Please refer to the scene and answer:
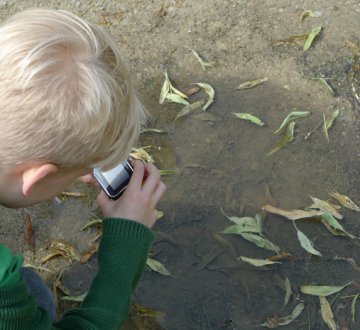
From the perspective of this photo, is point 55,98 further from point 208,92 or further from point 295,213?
point 208,92

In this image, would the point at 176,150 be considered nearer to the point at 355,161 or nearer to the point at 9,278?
the point at 355,161

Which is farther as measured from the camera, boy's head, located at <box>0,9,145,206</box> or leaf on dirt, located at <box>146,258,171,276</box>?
leaf on dirt, located at <box>146,258,171,276</box>

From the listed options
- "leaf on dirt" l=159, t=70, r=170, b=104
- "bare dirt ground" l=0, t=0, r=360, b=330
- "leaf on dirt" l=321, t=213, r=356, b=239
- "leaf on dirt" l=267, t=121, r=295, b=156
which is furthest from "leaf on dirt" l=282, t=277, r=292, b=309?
"leaf on dirt" l=159, t=70, r=170, b=104

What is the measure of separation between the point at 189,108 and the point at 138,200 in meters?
0.77

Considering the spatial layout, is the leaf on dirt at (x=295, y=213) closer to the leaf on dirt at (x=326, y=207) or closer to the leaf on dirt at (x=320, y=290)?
the leaf on dirt at (x=326, y=207)

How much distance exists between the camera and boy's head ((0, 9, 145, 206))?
A: 1270mm

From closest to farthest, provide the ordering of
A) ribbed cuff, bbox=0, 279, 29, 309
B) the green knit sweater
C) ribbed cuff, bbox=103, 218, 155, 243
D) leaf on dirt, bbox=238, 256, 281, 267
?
ribbed cuff, bbox=0, 279, 29, 309 < the green knit sweater < ribbed cuff, bbox=103, 218, 155, 243 < leaf on dirt, bbox=238, 256, 281, 267

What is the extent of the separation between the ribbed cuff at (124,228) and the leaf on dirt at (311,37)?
122 centimetres

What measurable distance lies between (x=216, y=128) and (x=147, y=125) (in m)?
0.25

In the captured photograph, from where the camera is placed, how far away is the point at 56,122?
4.27 ft

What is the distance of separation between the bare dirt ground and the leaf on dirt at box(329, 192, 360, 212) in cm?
3

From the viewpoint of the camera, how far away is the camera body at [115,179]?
169 cm

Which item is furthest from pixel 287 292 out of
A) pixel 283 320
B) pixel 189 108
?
pixel 189 108

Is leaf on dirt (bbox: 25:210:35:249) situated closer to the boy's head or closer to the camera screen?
the camera screen
